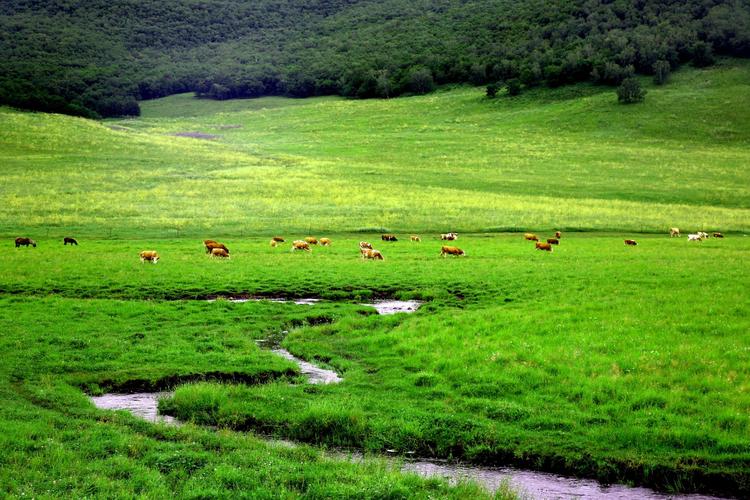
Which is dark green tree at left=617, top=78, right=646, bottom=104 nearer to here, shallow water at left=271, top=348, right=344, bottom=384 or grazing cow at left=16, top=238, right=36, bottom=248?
grazing cow at left=16, top=238, right=36, bottom=248

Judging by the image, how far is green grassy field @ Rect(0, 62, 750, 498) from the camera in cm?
1327

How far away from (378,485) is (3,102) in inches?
6083

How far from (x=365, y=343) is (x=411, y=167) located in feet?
262

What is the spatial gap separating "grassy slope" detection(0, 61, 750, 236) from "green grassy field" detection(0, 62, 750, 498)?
850 mm

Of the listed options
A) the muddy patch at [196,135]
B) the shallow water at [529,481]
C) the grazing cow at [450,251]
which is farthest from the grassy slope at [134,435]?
the muddy patch at [196,135]

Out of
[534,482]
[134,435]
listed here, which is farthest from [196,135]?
[534,482]

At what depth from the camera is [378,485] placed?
11.9 metres

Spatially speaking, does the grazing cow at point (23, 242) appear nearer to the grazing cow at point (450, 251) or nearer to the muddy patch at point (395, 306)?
the grazing cow at point (450, 251)

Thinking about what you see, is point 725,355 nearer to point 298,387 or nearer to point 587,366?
point 587,366

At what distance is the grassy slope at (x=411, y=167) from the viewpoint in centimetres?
6231

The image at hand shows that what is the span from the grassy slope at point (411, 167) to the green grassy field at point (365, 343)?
850 millimetres

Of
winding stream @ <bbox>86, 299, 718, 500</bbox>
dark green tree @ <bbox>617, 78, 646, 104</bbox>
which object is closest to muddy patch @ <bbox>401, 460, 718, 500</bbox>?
winding stream @ <bbox>86, 299, 718, 500</bbox>

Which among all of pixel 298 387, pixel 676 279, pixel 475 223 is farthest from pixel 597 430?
pixel 475 223

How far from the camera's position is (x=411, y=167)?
100m
